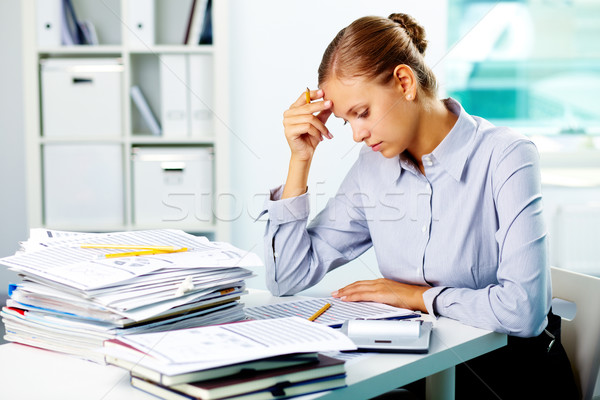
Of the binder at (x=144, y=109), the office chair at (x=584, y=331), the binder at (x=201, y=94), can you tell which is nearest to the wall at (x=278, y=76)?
the binder at (x=201, y=94)

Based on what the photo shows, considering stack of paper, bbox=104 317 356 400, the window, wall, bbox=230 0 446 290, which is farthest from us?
the window

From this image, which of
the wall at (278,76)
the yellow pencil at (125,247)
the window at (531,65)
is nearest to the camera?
the yellow pencil at (125,247)

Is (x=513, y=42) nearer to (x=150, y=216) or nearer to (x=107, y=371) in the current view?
(x=150, y=216)

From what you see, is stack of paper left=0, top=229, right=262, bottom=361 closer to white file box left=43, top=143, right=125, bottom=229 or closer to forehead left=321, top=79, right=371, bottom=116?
forehead left=321, top=79, right=371, bottom=116

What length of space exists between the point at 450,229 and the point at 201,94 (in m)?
1.81

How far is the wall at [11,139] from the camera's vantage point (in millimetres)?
3295

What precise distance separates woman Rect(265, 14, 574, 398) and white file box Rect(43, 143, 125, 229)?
1572 millimetres

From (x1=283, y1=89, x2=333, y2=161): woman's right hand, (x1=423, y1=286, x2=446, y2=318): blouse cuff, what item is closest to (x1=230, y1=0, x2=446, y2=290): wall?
(x1=283, y1=89, x2=333, y2=161): woman's right hand

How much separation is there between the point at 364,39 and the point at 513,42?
3.07m

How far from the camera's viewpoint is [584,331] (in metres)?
1.29

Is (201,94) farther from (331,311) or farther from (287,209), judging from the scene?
(331,311)

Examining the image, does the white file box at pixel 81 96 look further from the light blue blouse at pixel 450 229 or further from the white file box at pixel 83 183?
the light blue blouse at pixel 450 229

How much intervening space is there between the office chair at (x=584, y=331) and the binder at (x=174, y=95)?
1955mm

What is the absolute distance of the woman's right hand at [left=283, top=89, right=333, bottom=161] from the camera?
57.5 inches
